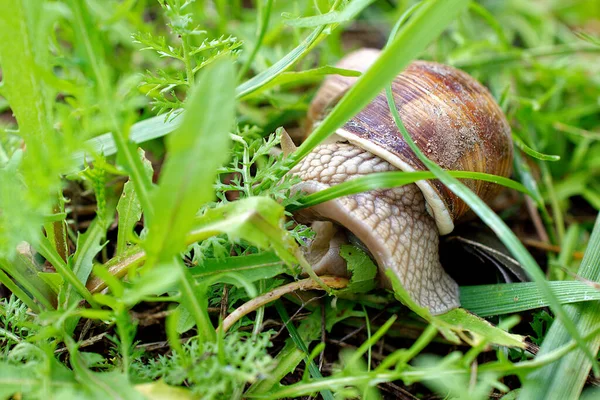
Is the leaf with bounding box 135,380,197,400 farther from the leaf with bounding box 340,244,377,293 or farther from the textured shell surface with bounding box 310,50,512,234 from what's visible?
the textured shell surface with bounding box 310,50,512,234

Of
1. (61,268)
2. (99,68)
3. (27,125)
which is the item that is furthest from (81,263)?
(99,68)

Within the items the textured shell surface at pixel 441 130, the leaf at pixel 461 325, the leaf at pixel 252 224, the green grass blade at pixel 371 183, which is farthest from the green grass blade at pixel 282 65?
the leaf at pixel 461 325

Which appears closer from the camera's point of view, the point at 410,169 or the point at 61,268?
the point at 61,268

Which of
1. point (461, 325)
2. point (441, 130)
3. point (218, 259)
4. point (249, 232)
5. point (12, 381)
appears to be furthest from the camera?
point (441, 130)

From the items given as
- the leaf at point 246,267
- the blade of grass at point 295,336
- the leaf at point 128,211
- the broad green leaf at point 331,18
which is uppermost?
the broad green leaf at point 331,18

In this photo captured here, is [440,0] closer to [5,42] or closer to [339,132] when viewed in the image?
[339,132]

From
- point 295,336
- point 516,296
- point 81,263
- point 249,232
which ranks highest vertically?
point 249,232

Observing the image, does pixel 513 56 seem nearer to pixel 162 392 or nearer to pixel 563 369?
pixel 563 369

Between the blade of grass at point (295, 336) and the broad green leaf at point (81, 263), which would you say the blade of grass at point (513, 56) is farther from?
the broad green leaf at point (81, 263)
